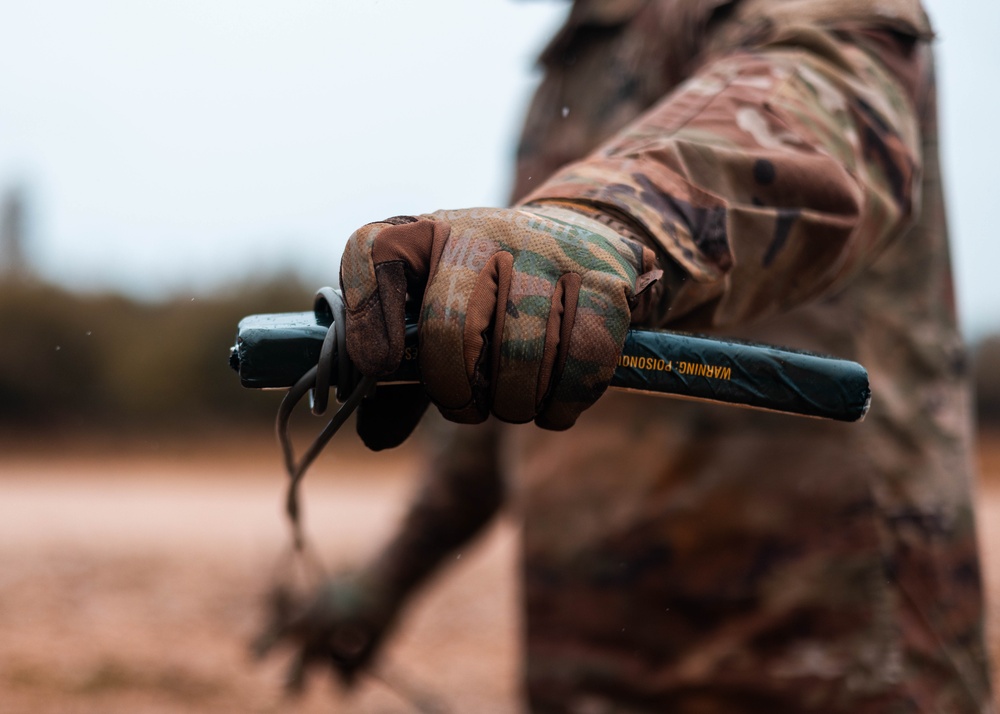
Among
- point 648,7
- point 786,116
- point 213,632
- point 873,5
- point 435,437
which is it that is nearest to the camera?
point 786,116

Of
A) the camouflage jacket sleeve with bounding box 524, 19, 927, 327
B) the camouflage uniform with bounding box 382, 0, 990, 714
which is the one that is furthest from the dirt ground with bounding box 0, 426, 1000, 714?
the camouflage jacket sleeve with bounding box 524, 19, 927, 327

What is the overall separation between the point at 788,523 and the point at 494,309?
1.10 m

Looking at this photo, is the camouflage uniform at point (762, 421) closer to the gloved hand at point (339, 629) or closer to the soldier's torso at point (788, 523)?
the soldier's torso at point (788, 523)

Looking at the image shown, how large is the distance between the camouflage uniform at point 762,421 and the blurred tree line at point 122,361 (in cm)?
1421

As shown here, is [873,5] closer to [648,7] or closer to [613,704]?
[648,7]

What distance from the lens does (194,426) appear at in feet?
54.3

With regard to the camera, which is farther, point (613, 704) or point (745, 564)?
point (613, 704)

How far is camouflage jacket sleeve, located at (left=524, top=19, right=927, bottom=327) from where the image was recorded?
4.17ft

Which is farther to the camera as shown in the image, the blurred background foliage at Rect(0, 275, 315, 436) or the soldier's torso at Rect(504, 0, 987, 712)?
the blurred background foliage at Rect(0, 275, 315, 436)

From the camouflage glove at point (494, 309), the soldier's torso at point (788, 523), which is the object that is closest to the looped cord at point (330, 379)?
the camouflage glove at point (494, 309)

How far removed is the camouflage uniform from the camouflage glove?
17 cm

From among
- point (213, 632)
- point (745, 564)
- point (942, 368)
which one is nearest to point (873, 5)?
point (942, 368)

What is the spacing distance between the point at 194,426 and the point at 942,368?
1577 cm

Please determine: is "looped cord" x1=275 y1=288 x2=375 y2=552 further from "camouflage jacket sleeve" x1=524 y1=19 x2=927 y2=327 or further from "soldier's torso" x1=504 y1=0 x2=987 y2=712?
"soldier's torso" x1=504 y1=0 x2=987 y2=712
